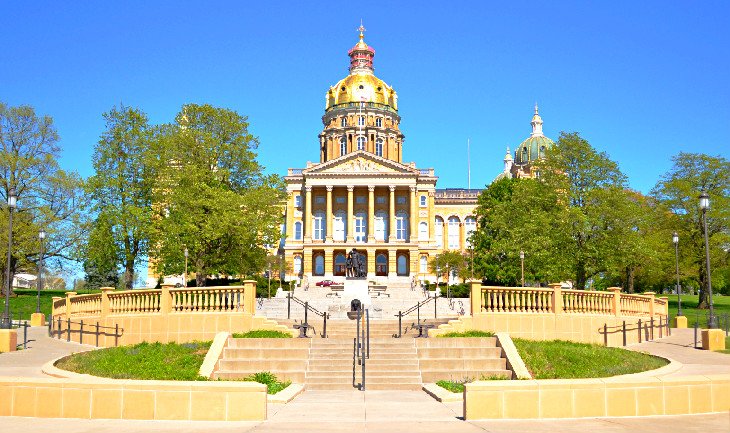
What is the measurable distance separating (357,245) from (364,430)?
84287mm

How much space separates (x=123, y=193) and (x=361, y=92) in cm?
7204

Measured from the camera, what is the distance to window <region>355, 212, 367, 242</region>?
98.9 m

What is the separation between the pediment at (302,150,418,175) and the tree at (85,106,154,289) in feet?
141

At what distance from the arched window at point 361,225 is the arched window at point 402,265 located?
570 cm

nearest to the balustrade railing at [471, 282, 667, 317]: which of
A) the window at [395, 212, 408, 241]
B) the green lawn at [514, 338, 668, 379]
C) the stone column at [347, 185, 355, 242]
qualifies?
the green lawn at [514, 338, 668, 379]

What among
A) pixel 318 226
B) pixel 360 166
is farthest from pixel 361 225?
pixel 360 166

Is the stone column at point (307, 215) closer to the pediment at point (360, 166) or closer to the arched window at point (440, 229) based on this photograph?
the pediment at point (360, 166)

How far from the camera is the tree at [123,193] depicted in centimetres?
5122

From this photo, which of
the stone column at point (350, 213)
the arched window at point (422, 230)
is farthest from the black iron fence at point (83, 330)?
the arched window at point (422, 230)

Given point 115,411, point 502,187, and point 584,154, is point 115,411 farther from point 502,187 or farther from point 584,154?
point 502,187

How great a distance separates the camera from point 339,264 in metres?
98.0

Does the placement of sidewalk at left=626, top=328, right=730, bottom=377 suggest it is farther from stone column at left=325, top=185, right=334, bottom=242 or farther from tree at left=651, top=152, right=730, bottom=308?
stone column at left=325, top=185, right=334, bottom=242

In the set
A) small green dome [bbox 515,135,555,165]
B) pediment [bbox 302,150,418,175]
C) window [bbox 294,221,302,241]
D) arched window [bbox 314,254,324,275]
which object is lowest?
arched window [bbox 314,254,324,275]

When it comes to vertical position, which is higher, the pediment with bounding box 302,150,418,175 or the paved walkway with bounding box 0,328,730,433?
the pediment with bounding box 302,150,418,175
